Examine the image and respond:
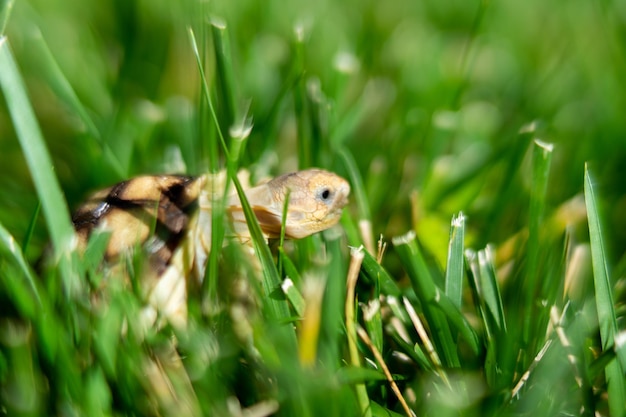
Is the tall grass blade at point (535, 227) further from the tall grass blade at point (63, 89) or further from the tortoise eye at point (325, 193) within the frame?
the tall grass blade at point (63, 89)

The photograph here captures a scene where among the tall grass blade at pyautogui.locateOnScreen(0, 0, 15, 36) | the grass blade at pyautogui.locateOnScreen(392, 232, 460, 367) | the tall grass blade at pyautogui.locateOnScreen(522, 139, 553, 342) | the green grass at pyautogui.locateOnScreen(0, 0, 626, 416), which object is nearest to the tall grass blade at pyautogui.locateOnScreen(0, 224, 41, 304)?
the green grass at pyautogui.locateOnScreen(0, 0, 626, 416)

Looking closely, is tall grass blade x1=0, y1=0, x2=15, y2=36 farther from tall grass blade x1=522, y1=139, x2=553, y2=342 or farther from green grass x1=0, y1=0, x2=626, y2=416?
tall grass blade x1=522, y1=139, x2=553, y2=342

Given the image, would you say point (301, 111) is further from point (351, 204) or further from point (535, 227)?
point (535, 227)

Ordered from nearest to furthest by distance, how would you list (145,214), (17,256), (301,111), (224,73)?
(17,256) < (145,214) < (224,73) < (301,111)

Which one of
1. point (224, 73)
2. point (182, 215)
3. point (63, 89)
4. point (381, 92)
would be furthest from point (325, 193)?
point (381, 92)

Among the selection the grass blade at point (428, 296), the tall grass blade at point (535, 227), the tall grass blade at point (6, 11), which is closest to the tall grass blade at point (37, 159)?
the tall grass blade at point (6, 11)

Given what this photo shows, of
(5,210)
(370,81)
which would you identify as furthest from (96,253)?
(370,81)
